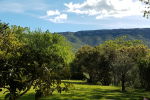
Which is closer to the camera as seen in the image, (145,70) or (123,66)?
(145,70)

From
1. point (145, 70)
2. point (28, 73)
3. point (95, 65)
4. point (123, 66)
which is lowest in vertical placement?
point (95, 65)

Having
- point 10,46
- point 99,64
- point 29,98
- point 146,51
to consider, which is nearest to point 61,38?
point 99,64

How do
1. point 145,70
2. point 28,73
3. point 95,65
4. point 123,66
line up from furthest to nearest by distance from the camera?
point 95,65
point 123,66
point 145,70
point 28,73

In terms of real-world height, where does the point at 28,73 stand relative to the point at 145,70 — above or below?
above

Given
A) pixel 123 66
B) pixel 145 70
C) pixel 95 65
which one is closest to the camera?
pixel 145 70

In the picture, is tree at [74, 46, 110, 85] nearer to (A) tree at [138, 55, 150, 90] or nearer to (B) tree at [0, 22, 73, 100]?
(A) tree at [138, 55, 150, 90]

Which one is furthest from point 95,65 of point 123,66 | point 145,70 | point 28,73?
point 28,73

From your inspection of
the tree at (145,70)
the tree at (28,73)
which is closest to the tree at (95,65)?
the tree at (145,70)

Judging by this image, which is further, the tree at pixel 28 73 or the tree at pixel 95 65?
the tree at pixel 95 65

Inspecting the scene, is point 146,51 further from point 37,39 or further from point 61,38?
point 37,39

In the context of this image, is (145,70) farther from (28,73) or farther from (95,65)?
(28,73)

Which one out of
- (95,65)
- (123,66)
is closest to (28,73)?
(123,66)

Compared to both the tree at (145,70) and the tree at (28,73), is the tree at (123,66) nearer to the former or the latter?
the tree at (145,70)

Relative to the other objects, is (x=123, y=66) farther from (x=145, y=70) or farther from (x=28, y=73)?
(x=28, y=73)
